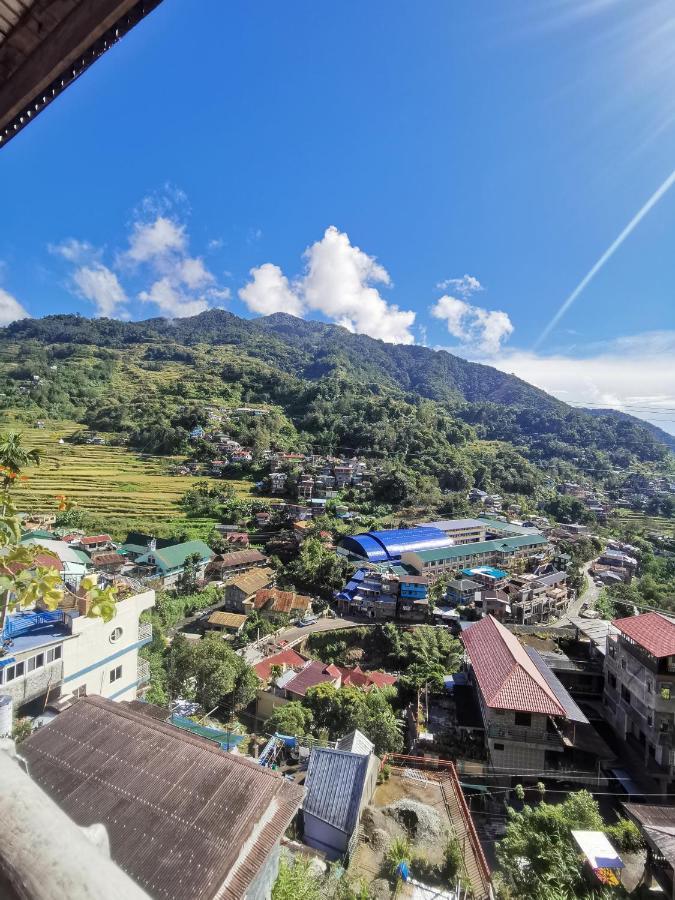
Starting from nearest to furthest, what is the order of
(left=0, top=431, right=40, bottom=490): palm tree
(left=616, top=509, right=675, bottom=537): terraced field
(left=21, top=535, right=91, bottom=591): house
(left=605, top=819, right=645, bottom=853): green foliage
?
(left=0, top=431, right=40, bottom=490): palm tree → (left=21, top=535, right=91, bottom=591): house → (left=605, top=819, right=645, bottom=853): green foliage → (left=616, top=509, right=675, bottom=537): terraced field

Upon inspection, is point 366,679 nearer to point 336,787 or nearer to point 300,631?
point 300,631

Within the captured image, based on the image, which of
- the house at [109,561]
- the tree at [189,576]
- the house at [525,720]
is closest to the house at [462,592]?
the house at [525,720]

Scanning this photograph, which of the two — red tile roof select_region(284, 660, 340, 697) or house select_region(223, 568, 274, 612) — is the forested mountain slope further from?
red tile roof select_region(284, 660, 340, 697)

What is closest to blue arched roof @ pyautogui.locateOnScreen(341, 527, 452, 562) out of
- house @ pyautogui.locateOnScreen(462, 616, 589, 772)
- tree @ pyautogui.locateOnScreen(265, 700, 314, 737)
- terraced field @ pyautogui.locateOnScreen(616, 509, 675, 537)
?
tree @ pyautogui.locateOnScreen(265, 700, 314, 737)

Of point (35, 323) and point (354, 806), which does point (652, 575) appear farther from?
point (35, 323)

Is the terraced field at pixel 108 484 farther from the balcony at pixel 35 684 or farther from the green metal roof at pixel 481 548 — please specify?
the balcony at pixel 35 684

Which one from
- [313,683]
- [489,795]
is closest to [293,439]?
[313,683]

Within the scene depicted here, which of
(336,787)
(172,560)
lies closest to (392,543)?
(172,560)
